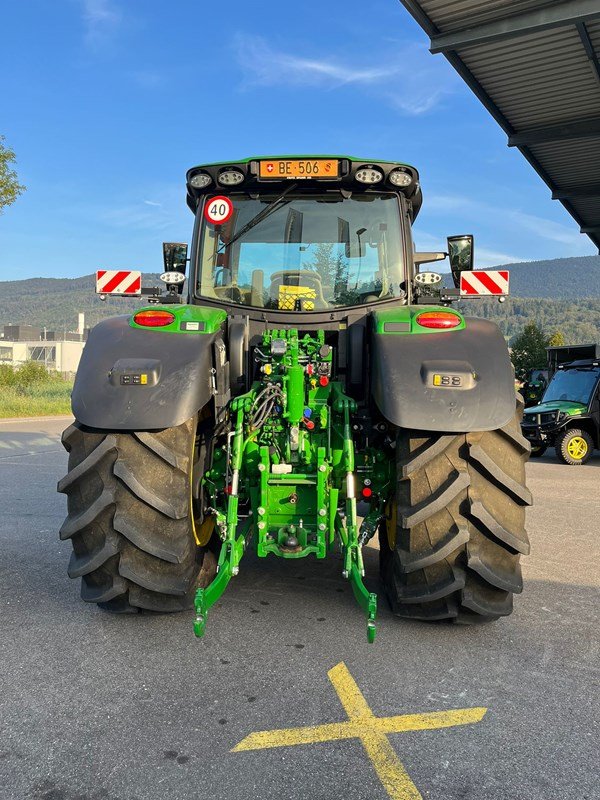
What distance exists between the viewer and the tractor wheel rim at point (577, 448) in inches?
512

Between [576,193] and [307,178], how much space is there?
12.2 meters

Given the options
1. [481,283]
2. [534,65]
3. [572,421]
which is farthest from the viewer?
[572,421]

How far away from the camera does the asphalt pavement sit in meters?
2.24

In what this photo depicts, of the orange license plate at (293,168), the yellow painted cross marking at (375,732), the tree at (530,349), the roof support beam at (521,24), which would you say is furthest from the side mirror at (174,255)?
the tree at (530,349)

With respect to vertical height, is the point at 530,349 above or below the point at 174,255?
above

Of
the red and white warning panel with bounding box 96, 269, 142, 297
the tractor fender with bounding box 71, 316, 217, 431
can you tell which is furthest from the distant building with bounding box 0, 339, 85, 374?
the tractor fender with bounding box 71, 316, 217, 431

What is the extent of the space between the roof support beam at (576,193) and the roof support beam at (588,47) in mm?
4435

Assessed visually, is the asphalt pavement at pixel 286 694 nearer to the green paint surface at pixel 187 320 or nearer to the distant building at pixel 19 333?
the green paint surface at pixel 187 320

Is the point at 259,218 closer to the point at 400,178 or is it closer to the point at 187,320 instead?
the point at 400,178

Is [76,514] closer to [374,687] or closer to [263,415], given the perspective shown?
[263,415]

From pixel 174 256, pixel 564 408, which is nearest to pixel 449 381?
pixel 174 256

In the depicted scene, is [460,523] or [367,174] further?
[367,174]

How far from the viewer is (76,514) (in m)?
3.38

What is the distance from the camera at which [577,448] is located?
42.9ft
